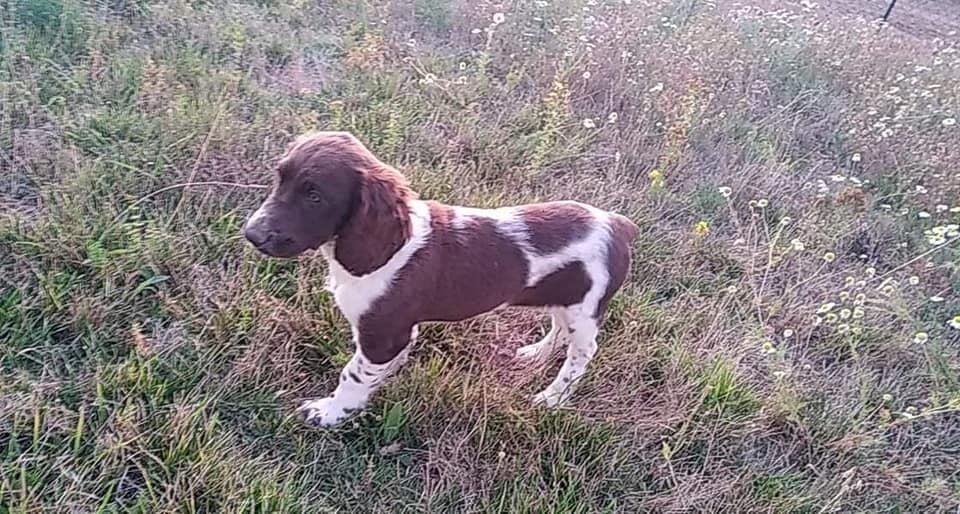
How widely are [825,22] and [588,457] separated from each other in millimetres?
5315

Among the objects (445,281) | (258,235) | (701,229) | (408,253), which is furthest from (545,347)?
(258,235)

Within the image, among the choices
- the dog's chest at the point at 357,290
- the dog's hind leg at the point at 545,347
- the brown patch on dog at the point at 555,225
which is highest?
the brown patch on dog at the point at 555,225

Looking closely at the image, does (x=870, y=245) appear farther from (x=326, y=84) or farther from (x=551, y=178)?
(x=326, y=84)

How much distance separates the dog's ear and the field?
587mm

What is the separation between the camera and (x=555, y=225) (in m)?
2.60

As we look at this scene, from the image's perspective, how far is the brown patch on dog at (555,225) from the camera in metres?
2.56

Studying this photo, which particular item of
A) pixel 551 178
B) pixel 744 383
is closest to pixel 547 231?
pixel 744 383

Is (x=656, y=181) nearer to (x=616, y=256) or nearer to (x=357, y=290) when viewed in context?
(x=616, y=256)

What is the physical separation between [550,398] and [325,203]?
1142mm

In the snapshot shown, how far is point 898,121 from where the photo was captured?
4.89 metres

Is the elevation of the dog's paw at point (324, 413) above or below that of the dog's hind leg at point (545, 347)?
above

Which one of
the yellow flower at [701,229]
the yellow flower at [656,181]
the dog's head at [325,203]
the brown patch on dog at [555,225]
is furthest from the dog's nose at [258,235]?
the yellow flower at [656,181]

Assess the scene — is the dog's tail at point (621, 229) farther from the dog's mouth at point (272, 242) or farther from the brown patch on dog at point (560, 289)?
the dog's mouth at point (272, 242)

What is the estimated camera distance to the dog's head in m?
2.17
